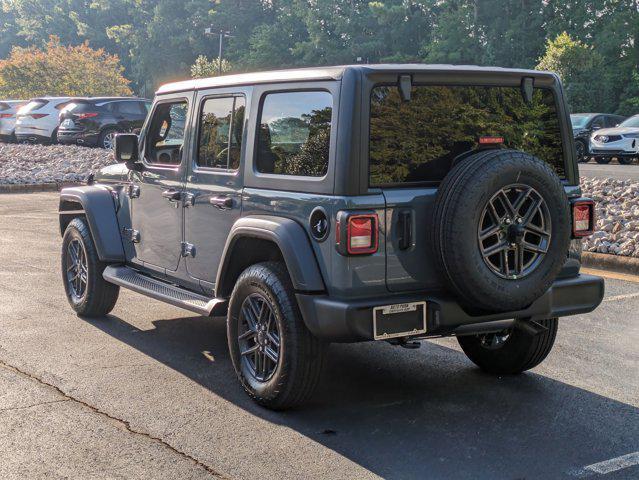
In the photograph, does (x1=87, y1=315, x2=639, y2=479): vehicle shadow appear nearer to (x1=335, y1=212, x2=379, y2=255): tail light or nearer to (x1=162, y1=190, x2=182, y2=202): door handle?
(x1=335, y1=212, x2=379, y2=255): tail light

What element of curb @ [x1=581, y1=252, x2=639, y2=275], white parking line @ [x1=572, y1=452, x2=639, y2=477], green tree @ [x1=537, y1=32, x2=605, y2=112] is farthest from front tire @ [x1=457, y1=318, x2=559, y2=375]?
green tree @ [x1=537, y1=32, x2=605, y2=112]

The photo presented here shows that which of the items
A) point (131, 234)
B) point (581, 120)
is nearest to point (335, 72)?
point (131, 234)

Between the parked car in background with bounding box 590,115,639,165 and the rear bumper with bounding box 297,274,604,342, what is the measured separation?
2232 cm

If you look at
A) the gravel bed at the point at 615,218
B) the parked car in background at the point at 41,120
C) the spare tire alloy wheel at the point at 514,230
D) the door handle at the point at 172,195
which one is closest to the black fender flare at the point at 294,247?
the spare tire alloy wheel at the point at 514,230

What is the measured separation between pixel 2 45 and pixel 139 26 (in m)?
25.3

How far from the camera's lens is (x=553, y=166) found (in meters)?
5.39

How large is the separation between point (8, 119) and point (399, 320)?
30234 mm

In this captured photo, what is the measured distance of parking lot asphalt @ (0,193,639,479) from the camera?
4285 millimetres

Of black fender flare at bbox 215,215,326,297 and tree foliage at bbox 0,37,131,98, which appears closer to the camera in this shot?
black fender flare at bbox 215,215,326,297

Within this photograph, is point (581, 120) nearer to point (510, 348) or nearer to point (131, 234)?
point (131, 234)

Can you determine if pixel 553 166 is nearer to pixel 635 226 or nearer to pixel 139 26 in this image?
pixel 635 226

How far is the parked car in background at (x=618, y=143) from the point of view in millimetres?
26048

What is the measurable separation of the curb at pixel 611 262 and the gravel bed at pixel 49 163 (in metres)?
12.4

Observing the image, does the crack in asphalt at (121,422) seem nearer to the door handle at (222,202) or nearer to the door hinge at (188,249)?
the door hinge at (188,249)
